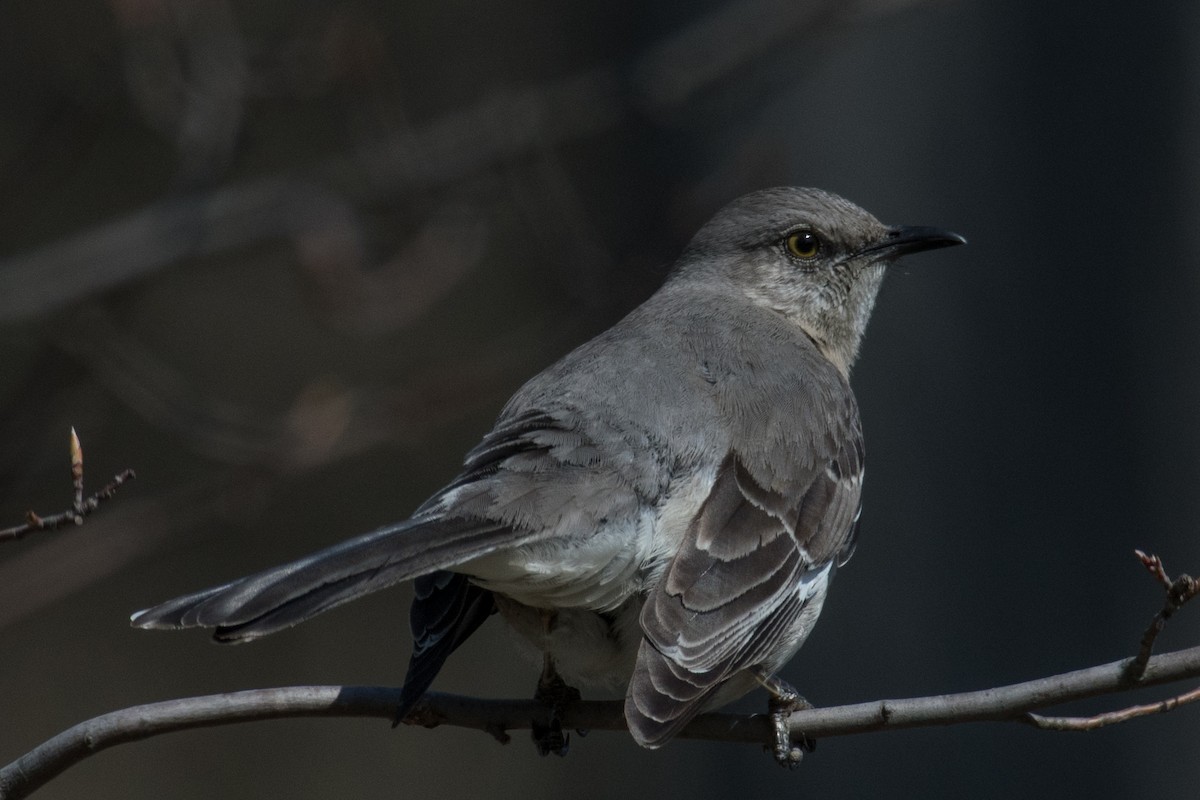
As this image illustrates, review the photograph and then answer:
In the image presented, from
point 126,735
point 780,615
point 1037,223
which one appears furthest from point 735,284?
point 126,735

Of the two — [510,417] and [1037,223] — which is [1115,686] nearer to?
[510,417]

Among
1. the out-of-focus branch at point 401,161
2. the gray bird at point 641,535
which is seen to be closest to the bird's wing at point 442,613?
the gray bird at point 641,535

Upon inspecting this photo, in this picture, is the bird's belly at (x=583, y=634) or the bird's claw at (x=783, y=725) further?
the bird's belly at (x=583, y=634)

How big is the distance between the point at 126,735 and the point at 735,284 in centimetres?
257

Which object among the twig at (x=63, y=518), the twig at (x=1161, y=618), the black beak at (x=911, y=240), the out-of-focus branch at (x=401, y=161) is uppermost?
→ the out-of-focus branch at (x=401, y=161)

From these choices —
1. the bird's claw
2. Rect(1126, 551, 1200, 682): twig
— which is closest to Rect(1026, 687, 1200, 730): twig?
Rect(1126, 551, 1200, 682): twig

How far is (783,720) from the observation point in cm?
299

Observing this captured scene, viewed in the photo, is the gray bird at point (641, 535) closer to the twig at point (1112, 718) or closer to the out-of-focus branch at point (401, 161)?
the twig at point (1112, 718)

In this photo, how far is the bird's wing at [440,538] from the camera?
7.92ft

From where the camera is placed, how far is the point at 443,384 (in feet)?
17.3

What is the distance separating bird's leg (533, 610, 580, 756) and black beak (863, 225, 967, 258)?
1.85 metres

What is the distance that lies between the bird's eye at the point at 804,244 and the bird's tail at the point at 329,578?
1871 millimetres

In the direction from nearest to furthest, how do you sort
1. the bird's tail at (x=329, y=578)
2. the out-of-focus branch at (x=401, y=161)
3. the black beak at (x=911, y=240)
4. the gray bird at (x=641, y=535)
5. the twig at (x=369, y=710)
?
the bird's tail at (x=329, y=578) → the twig at (x=369, y=710) → the gray bird at (x=641, y=535) → the black beak at (x=911, y=240) → the out-of-focus branch at (x=401, y=161)

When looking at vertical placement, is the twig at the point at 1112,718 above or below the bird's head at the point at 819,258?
below
